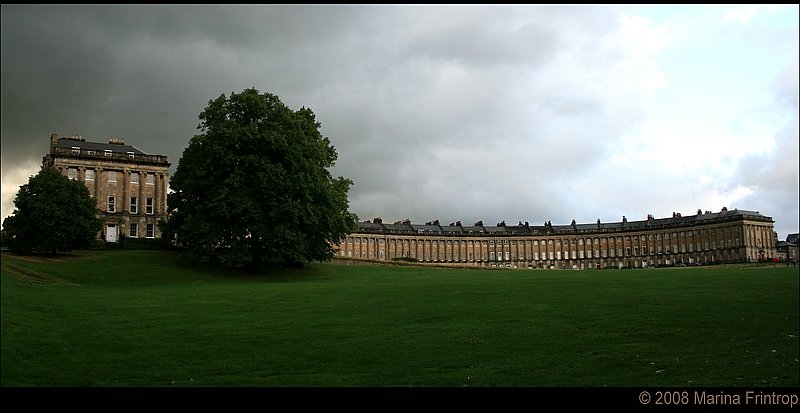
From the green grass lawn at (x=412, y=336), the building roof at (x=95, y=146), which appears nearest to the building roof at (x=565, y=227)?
the building roof at (x=95, y=146)

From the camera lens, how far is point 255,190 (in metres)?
56.8

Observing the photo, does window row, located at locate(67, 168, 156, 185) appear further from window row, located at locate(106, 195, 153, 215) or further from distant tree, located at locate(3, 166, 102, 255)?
distant tree, located at locate(3, 166, 102, 255)

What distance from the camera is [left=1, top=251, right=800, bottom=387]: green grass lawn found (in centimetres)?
1773

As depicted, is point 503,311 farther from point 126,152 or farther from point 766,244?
point 766,244

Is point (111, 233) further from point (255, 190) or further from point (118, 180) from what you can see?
point (255, 190)

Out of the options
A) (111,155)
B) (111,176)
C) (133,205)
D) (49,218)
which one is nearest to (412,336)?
(49,218)

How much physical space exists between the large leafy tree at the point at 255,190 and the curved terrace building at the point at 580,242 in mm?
100916

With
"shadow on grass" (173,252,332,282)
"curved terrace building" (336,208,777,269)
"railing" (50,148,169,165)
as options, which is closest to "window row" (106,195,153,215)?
"railing" (50,148,169,165)

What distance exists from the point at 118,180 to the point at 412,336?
73.1m

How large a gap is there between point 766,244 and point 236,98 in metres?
143

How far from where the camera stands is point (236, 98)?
6066cm

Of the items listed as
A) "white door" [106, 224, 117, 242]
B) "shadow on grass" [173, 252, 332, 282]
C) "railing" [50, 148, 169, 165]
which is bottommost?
"shadow on grass" [173, 252, 332, 282]

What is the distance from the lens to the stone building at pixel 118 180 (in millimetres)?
85062
